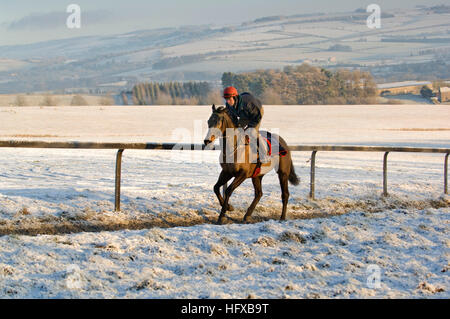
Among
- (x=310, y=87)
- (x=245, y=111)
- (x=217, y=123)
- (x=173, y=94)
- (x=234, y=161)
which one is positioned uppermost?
(x=310, y=87)

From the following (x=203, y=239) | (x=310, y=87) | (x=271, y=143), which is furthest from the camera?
(x=310, y=87)

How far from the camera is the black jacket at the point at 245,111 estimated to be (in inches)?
377

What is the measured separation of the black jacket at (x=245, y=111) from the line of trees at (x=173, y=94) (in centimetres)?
8088

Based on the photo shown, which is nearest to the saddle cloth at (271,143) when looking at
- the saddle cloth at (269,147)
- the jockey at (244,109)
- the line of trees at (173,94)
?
the saddle cloth at (269,147)

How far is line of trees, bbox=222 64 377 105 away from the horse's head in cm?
7846

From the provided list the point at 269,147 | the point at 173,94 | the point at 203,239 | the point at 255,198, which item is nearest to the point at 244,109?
the point at 269,147

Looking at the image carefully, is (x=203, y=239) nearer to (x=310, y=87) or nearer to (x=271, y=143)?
(x=271, y=143)

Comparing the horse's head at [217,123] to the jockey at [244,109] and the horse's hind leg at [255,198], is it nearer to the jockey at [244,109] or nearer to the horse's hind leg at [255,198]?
the jockey at [244,109]

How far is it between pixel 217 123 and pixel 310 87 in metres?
94.8

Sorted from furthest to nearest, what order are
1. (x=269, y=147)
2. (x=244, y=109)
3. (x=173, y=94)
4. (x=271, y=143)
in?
(x=173, y=94) < (x=271, y=143) < (x=269, y=147) < (x=244, y=109)

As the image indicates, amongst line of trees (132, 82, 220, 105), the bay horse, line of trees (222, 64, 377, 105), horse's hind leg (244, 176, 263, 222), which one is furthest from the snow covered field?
line of trees (132, 82, 220, 105)

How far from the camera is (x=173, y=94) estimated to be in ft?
352

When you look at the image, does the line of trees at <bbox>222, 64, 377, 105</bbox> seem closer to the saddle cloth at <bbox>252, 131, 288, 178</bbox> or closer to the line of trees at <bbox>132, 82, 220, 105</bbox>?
the line of trees at <bbox>132, 82, 220, 105</bbox>

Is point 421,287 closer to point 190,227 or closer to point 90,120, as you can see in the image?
point 190,227
